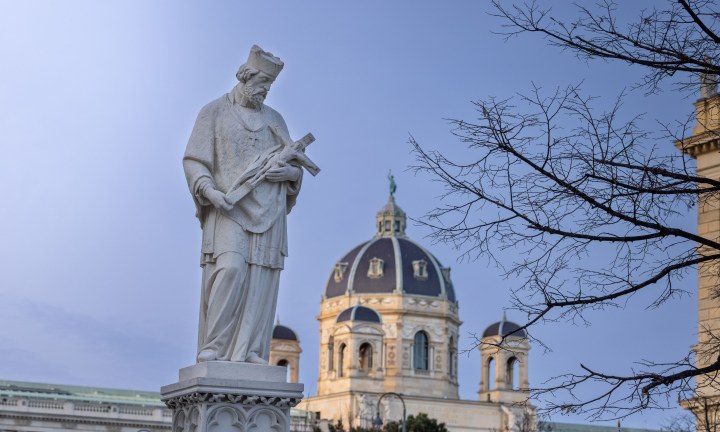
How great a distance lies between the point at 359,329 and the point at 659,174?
321 ft

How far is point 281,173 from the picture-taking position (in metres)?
8.45

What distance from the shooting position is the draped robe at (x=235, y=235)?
8164 millimetres

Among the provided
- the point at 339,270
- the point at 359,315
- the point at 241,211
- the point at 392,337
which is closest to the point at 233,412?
the point at 241,211

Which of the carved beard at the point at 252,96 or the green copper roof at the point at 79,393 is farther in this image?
the green copper roof at the point at 79,393

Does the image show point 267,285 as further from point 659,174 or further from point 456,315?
point 456,315

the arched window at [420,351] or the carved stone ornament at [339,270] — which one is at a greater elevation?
the carved stone ornament at [339,270]

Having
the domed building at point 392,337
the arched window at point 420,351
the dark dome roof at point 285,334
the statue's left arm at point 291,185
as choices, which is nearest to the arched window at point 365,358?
the domed building at point 392,337

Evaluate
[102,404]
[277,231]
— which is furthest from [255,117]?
[102,404]

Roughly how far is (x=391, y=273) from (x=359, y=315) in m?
10.3

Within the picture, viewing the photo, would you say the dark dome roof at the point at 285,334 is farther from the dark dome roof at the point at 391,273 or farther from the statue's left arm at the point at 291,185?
the statue's left arm at the point at 291,185

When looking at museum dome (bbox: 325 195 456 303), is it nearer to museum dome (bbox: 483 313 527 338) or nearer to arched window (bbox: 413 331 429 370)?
arched window (bbox: 413 331 429 370)

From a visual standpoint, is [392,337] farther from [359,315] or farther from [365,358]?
[359,315]

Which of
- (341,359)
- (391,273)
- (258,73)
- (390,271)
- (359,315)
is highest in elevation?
(390,271)

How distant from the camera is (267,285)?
838 cm
